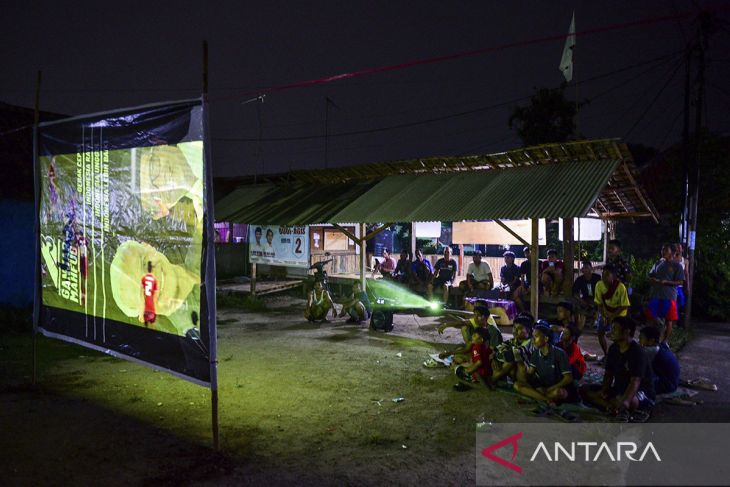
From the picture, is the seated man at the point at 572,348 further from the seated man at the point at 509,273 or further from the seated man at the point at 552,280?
the seated man at the point at 509,273

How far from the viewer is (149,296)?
522 cm

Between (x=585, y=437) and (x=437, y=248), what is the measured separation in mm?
15265

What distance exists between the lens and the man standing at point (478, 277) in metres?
13.4

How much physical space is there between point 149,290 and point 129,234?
760 mm

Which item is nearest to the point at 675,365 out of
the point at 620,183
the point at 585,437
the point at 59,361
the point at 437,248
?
the point at 585,437

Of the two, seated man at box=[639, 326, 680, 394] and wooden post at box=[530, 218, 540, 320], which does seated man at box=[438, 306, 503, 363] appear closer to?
seated man at box=[639, 326, 680, 394]

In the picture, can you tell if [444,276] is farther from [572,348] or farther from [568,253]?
[572,348]

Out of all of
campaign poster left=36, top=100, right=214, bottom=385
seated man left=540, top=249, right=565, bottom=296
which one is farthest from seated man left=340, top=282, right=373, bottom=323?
campaign poster left=36, top=100, right=214, bottom=385

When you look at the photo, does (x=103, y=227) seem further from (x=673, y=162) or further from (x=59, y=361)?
(x=673, y=162)

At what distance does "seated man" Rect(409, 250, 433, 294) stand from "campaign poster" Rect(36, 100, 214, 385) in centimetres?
985

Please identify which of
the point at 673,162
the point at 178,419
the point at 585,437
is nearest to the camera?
the point at 585,437

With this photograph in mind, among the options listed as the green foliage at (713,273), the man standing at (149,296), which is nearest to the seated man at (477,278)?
the green foliage at (713,273)

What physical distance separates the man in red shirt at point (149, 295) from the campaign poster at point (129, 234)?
0.4 inches

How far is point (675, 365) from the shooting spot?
642 centimetres
